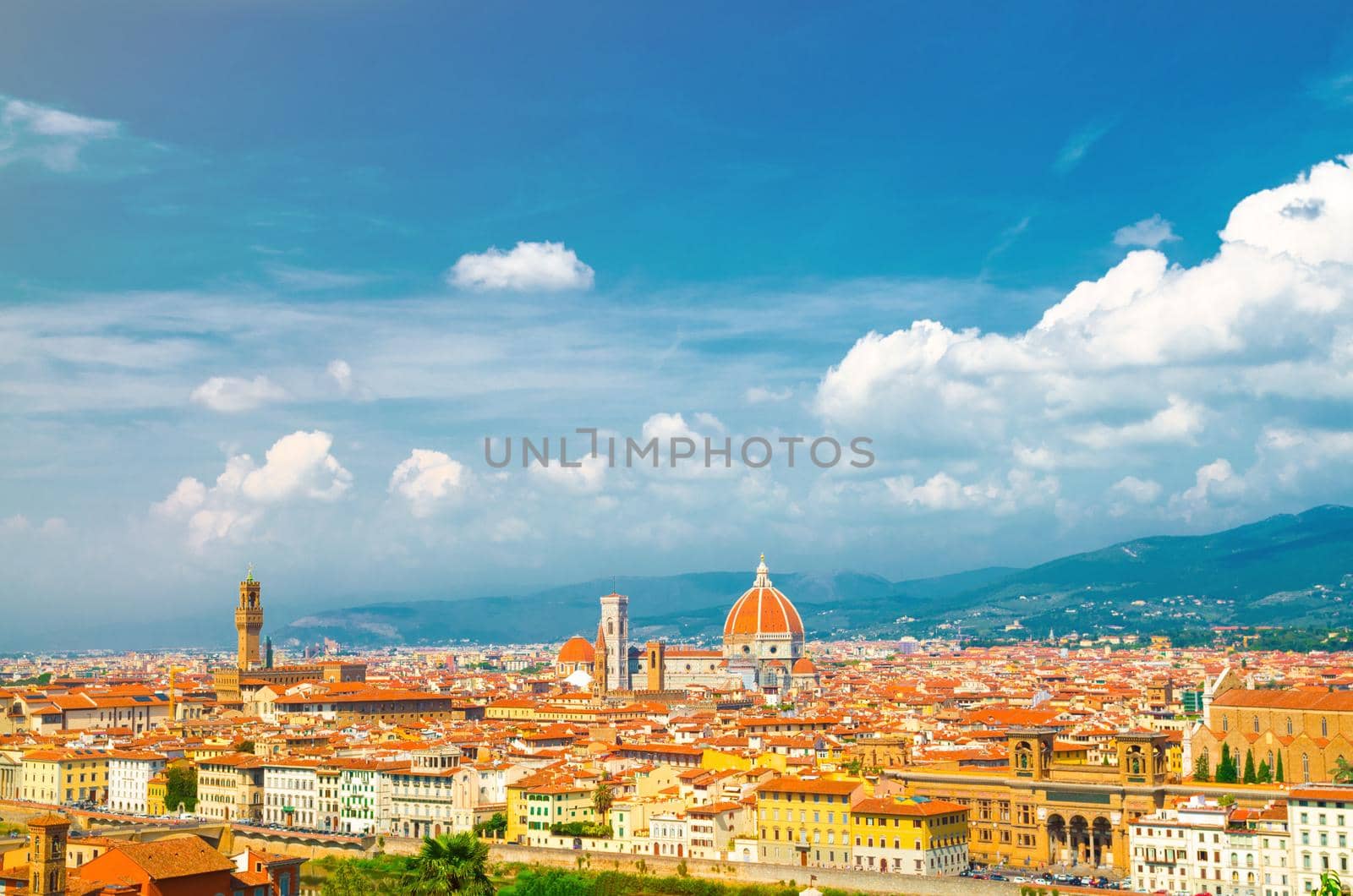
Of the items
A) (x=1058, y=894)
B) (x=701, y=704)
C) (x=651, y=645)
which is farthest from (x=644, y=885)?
(x=651, y=645)

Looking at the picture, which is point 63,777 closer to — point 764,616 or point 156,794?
point 156,794

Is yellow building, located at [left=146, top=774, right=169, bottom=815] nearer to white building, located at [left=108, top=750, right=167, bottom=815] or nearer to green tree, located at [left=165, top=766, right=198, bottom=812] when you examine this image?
green tree, located at [left=165, top=766, right=198, bottom=812]

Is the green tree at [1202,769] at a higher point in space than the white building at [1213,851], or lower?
higher

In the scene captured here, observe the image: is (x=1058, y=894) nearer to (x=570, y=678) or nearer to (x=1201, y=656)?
(x=570, y=678)

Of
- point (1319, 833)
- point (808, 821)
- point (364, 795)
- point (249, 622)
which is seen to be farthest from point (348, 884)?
point (249, 622)

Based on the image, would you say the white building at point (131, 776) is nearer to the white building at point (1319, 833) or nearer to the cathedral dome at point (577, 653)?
the white building at point (1319, 833)

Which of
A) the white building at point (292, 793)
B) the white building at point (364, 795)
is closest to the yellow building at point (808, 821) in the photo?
the white building at point (364, 795)

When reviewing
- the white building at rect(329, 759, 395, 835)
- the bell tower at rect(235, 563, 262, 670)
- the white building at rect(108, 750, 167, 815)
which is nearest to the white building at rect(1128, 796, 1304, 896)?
the white building at rect(329, 759, 395, 835)
